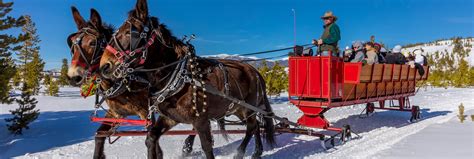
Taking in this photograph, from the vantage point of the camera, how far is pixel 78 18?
4.63m

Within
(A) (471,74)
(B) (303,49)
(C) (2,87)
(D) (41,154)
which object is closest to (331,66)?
(B) (303,49)

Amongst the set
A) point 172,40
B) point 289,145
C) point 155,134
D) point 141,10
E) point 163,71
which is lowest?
point 289,145

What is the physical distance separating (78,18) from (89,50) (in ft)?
1.97

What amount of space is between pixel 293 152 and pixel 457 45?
150m

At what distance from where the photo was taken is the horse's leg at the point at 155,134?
4.74 m

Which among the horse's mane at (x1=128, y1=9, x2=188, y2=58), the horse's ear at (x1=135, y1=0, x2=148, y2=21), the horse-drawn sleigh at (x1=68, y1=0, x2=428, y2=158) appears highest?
the horse's ear at (x1=135, y1=0, x2=148, y2=21)

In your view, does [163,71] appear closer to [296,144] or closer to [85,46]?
[85,46]

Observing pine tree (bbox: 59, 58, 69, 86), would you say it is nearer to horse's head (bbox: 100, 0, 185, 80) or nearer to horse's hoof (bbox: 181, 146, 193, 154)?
horse's head (bbox: 100, 0, 185, 80)

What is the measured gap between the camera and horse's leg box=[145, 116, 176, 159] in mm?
4738

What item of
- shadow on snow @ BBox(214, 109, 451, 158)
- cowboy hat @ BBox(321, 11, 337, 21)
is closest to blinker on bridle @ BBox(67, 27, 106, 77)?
shadow on snow @ BBox(214, 109, 451, 158)

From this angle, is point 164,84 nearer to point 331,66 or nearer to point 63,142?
point 331,66

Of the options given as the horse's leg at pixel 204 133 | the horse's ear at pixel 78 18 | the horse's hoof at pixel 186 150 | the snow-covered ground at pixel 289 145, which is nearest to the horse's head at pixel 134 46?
the horse's ear at pixel 78 18

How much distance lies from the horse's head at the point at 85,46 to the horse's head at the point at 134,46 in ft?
0.82

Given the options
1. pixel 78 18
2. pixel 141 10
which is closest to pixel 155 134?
pixel 141 10
